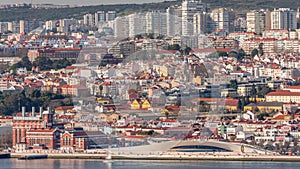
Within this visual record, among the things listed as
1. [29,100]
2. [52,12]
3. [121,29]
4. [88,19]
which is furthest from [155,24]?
[52,12]

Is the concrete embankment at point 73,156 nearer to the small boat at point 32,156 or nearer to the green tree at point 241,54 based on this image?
the small boat at point 32,156

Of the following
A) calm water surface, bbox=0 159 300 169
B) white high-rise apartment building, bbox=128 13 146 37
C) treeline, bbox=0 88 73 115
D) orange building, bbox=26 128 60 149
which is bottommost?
calm water surface, bbox=0 159 300 169

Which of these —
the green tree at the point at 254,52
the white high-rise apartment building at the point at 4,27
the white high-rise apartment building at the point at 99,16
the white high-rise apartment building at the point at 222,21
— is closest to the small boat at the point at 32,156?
the green tree at the point at 254,52

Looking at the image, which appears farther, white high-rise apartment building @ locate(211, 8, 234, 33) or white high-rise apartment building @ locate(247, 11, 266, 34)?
white high-rise apartment building @ locate(247, 11, 266, 34)

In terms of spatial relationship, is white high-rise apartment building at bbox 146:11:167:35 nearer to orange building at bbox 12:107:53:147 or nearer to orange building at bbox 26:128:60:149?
orange building at bbox 12:107:53:147

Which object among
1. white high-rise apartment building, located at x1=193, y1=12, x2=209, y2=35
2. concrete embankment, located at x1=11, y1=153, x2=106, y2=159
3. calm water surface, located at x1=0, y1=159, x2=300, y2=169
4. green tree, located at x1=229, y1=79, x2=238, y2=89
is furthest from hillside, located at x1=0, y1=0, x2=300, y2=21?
calm water surface, located at x1=0, y1=159, x2=300, y2=169

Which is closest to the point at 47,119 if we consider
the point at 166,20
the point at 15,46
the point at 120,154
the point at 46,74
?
the point at 120,154

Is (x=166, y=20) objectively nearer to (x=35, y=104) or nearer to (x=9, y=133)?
(x=35, y=104)
